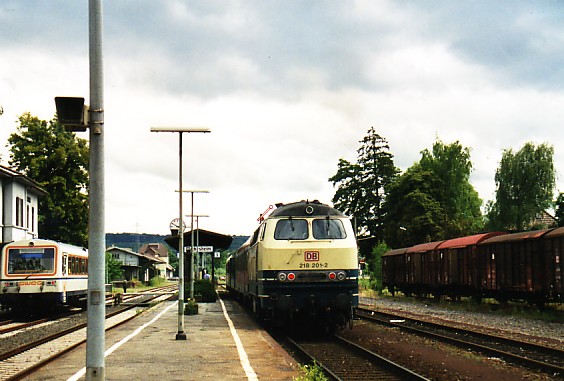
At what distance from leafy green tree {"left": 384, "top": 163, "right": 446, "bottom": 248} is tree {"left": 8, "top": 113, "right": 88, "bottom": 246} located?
2736cm

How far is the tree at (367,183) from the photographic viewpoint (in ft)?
235

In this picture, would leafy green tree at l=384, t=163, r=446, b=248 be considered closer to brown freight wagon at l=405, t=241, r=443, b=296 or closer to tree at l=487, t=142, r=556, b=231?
tree at l=487, t=142, r=556, b=231

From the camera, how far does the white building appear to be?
110 feet

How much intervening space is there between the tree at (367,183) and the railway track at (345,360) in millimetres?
54771

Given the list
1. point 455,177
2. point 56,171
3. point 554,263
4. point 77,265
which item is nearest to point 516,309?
point 554,263

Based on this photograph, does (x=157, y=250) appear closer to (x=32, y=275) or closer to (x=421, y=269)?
(x=421, y=269)

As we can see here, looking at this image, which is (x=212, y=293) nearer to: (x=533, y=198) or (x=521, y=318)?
(x=521, y=318)

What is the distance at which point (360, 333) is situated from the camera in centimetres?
1852

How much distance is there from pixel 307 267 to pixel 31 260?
41.2 ft

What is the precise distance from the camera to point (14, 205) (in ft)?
113

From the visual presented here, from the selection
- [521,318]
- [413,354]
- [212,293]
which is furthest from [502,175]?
[413,354]

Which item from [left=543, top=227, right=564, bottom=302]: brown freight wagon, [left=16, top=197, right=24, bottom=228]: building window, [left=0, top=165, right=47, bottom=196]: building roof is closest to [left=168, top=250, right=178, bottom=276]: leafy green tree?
[left=0, top=165, right=47, bottom=196]: building roof

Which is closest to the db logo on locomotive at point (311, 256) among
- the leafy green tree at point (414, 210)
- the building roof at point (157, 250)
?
the leafy green tree at point (414, 210)

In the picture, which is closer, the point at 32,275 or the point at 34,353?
the point at 34,353
